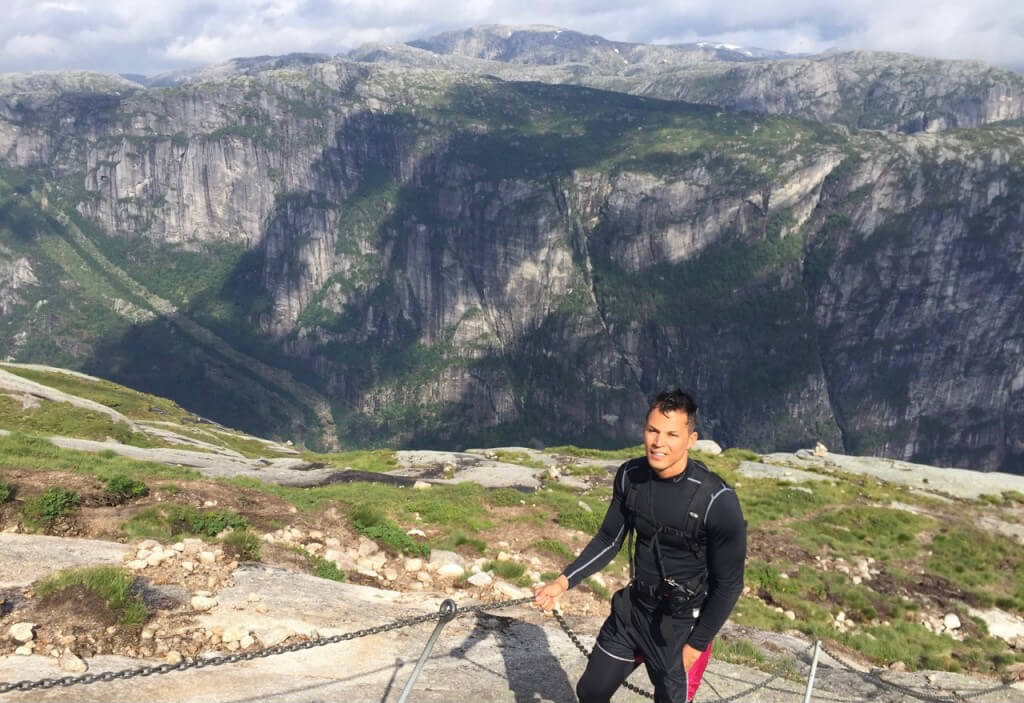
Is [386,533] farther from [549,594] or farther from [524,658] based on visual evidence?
[549,594]

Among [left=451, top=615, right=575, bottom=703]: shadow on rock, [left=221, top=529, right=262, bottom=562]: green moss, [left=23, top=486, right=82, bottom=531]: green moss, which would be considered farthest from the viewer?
[left=23, top=486, right=82, bottom=531]: green moss

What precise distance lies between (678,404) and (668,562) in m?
2.52

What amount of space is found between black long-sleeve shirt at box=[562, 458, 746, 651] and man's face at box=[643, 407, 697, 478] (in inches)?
15.7

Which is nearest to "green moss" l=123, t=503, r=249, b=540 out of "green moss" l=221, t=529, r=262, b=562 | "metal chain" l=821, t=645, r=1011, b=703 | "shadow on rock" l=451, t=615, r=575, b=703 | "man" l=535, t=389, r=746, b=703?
"green moss" l=221, t=529, r=262, b=562

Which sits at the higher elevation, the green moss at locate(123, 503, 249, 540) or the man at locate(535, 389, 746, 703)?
the man at locate(535, 389, 746, 703)

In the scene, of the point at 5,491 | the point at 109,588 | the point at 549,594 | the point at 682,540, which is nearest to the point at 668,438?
the point at 682,540

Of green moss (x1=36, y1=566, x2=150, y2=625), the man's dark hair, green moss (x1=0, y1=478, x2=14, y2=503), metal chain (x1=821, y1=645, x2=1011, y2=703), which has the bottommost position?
metal chain (x1=821, y1=645, x2=1011, y2=703)

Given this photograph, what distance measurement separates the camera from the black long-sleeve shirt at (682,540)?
8.84 m

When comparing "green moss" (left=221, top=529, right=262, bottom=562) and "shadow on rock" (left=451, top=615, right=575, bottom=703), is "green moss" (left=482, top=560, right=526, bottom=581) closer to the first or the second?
"shadow on rock" (left=451, top=615, right=575, bottom=703)

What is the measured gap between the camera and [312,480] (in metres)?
44.4

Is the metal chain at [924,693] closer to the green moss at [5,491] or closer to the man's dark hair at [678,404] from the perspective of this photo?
the man's dark hair at [678,404]

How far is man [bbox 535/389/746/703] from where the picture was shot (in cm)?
895

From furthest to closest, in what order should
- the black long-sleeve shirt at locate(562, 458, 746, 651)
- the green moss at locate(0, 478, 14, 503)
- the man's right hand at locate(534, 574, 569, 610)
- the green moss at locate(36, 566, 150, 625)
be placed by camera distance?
the green moss at locate(0, 478, 14, 503)
the green moss at locate(36, 566, 150, 625)
the man's right hand at locate(534, 574, 569, 610)
the black long-sleeve shirt at locate(562, 458, 746, 651)

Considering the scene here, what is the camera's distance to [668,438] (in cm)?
895
